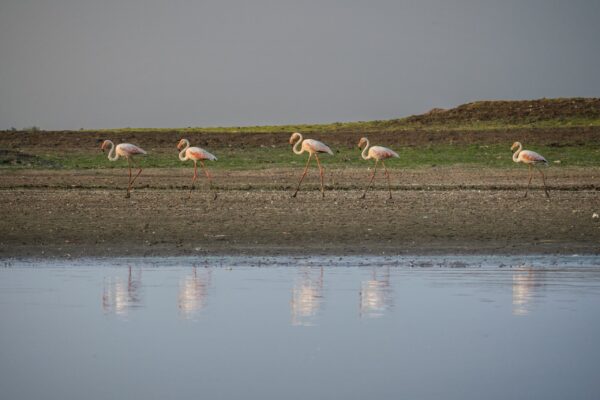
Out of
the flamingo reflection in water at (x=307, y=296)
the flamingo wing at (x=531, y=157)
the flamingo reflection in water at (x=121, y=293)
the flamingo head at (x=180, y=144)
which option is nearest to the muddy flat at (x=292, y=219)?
the flamingo wing at (x=531, y=157)

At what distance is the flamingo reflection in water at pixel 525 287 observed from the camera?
1069cm

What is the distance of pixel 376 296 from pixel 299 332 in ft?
7.25

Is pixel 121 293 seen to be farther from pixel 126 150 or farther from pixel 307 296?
pixel 126 150

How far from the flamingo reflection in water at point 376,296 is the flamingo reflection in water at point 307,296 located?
43 centimetres

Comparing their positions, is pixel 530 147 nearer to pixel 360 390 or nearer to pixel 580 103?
pixel 580 103

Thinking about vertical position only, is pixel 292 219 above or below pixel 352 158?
below

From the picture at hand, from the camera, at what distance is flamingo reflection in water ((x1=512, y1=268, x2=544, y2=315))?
10.7 meters

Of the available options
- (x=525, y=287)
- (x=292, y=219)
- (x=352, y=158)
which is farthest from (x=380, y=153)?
(x=525, y=287)

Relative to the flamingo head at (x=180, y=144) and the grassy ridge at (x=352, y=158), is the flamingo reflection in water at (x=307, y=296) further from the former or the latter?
the grassy ridge at (x=352, y=158)

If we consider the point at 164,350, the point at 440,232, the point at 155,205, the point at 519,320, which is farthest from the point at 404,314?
the point at 155,205

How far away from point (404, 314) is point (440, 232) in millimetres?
6922

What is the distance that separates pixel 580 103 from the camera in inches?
2034

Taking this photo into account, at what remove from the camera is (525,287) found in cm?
1209

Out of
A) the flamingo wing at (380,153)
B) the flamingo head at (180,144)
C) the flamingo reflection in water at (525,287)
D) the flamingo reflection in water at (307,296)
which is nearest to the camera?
the flamingo reflection in water at (307,296)
